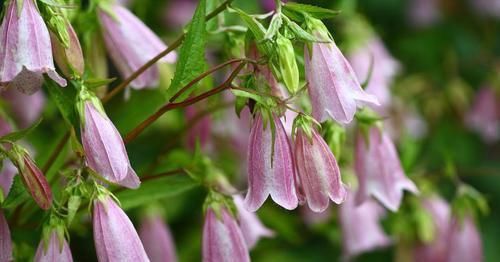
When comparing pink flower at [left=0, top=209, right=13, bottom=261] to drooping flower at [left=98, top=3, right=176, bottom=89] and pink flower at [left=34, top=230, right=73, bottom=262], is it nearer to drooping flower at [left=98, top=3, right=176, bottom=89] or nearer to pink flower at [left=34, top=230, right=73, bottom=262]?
pink flower at [left=34, top=230, right=73, bottom=262]

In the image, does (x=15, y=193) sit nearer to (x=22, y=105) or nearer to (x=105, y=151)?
(x=105, y=151)

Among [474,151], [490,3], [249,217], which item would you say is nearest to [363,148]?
[249,217]

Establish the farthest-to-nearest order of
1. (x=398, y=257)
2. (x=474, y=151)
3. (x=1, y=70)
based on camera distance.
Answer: (x=474, y=151) → (x=398, y=257) → (x=1, y=70)

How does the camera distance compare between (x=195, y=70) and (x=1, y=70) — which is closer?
(x=1, y=70)

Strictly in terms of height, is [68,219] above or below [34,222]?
above

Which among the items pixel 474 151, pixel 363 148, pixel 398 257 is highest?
pixel 363 148

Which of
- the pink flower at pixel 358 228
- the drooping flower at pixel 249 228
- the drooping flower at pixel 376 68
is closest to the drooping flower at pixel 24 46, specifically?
the drooping flower at pixel 249 228

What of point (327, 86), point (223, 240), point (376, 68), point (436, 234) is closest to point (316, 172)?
point (327, 86)

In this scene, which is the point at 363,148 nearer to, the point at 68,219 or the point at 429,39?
the point at 68,219
